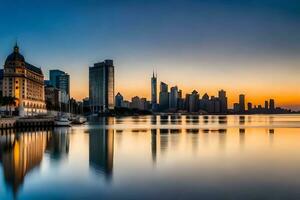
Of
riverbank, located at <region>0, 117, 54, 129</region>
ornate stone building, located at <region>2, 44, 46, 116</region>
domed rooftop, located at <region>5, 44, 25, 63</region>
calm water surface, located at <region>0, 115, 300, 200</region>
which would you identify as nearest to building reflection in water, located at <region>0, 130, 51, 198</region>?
calm water surface, located at <region>0, 115, 300, 200</region>

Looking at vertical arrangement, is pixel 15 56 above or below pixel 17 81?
above

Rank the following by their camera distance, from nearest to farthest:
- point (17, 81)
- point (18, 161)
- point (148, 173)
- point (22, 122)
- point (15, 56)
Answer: point (148, 173), point (18, 161), point (22, 122), point (17, 81), point (15, 56)

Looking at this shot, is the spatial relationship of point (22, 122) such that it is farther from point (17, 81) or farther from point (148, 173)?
point (148, 173)

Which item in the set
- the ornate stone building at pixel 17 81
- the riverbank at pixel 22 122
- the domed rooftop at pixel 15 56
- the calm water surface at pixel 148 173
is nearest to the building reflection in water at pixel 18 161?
the calm water surface at pixel 148 173

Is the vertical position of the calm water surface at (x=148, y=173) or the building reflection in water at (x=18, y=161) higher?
the building reflection in water at (x=18, y=161)

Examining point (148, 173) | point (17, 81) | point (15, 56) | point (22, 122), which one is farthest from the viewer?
point (15, 56)

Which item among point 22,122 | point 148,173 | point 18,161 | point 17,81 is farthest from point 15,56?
point 148,173

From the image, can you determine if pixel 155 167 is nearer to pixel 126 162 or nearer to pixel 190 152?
pixel 126 162

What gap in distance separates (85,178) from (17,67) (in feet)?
542

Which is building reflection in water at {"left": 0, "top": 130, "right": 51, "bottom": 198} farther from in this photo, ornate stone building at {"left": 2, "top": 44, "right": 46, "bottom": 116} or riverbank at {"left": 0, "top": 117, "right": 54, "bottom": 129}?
ornate stone building at {"left": 2, "top": 44, "right": 46, "bottom": 116}

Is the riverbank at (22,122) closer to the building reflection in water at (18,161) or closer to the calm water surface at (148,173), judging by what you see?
the building reflection in water at (18,161)

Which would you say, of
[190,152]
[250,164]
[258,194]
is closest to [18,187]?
[258,194]

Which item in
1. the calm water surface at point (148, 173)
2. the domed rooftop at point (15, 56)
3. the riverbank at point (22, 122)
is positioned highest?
the domed rooftop at point (15, 56)

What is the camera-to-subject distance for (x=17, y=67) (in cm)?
18812
